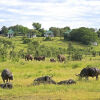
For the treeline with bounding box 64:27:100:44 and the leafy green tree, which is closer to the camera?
the treeline with bounding box 64:27:100:44

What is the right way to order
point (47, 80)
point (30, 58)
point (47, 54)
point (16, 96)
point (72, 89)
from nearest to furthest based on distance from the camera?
point (16, 96) < point (72, 89) < point (47, 80) < point (30, 58) < point (47, 54)

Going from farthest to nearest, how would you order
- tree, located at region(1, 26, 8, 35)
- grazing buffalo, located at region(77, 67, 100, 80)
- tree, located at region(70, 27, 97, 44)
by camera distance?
tree, located at region(1, 26, 8, 35) < tree, located at region(70, 27, 97, 44) < grazing buffalo, located at region(77, 67, 100, 80)

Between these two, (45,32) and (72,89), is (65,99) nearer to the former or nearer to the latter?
(72,89)

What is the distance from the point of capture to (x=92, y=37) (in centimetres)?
11025

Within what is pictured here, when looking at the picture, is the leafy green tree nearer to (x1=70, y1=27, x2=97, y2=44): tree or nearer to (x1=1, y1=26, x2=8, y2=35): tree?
(x1=1, y1=26, x2=8, y2=35): tree

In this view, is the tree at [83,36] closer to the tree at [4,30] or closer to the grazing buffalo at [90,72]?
the tree at [4,30]

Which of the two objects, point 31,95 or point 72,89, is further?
point 72,89

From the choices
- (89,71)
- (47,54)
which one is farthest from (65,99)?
(47,54)

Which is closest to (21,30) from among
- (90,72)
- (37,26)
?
(37,26)

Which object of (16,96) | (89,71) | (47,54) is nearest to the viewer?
(16,96)

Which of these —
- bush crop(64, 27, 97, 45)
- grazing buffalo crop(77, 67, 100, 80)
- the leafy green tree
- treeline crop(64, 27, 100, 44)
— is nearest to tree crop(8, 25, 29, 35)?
the leafy green tree

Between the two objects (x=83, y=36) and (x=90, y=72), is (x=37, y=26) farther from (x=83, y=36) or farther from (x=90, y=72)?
(x=90, y=72)

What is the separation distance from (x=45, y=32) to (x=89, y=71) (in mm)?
126886

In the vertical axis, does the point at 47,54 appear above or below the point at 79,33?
below
